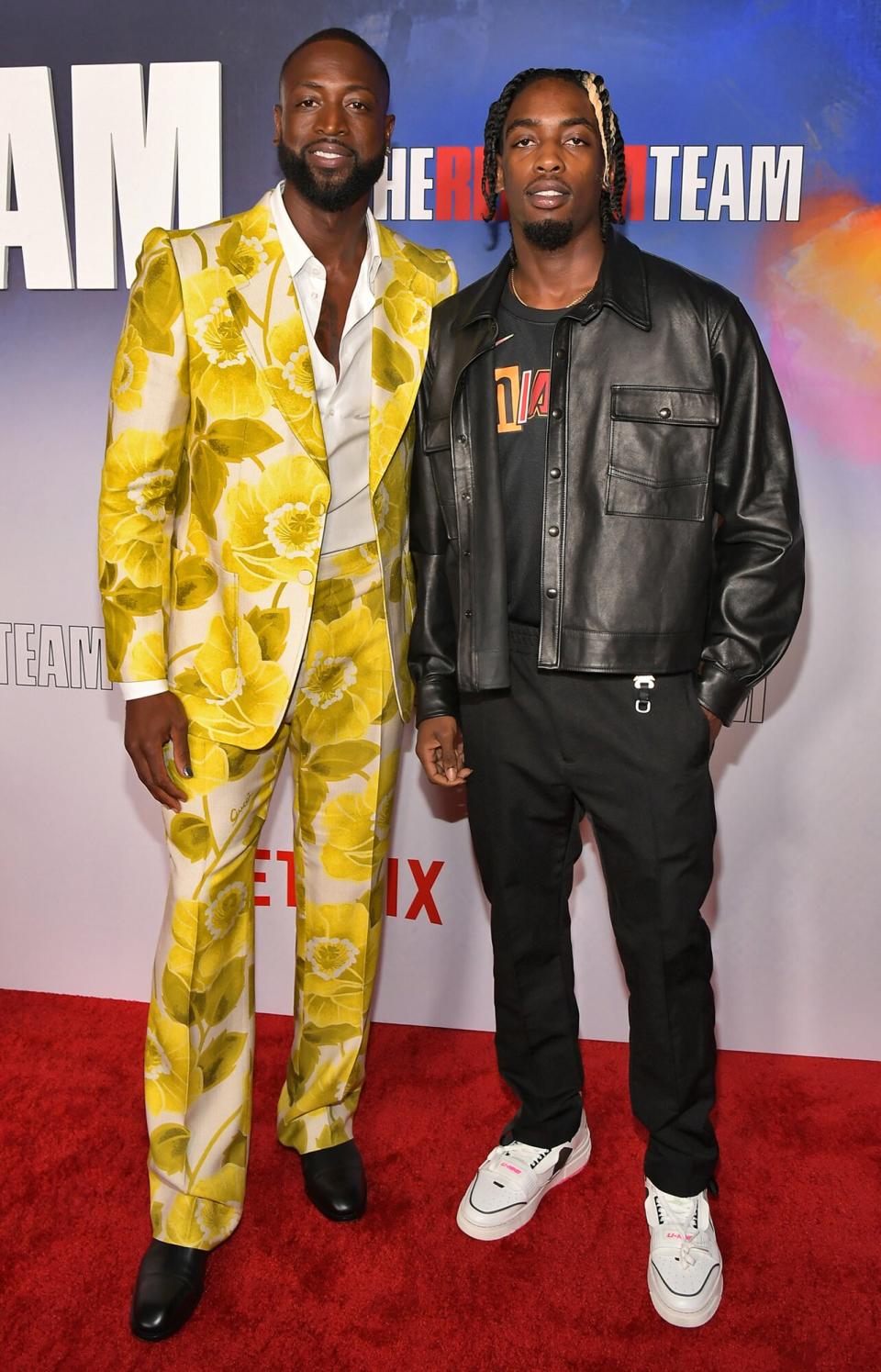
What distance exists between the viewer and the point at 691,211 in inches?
99.4

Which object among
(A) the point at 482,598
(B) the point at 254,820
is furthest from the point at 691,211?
(B) the point at 254,820

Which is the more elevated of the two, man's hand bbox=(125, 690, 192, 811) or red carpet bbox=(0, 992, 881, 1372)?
man's hand bbox=(125, 690, 192, 811)

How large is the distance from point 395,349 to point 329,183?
297 mm

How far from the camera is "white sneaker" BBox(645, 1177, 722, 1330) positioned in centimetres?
198

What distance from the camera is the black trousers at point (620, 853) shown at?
6.39 feet

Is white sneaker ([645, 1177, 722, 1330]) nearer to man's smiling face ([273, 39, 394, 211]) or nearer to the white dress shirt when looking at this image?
the white dress shirt

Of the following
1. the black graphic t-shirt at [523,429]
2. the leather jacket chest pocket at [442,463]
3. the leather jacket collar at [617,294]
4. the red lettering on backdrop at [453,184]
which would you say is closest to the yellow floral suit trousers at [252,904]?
the leather jacket chest pocket at [442,463]

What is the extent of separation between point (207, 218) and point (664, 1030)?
80.0 inches

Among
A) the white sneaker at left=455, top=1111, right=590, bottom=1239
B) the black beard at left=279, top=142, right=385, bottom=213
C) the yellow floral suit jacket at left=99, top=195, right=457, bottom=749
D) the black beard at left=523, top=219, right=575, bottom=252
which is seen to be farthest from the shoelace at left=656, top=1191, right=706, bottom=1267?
the black beard at left=279, top=142, right=385, bottom=213

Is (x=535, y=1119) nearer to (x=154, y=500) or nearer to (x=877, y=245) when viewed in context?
(x=154, y=500)

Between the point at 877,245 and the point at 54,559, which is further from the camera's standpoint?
the point at 54,559

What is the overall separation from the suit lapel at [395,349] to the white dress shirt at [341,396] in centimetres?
3

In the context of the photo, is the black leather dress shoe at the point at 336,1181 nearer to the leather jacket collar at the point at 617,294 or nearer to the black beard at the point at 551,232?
the leather jacket collar at the point at 617,294

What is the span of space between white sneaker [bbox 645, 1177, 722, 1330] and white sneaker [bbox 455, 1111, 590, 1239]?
25 centimetres
